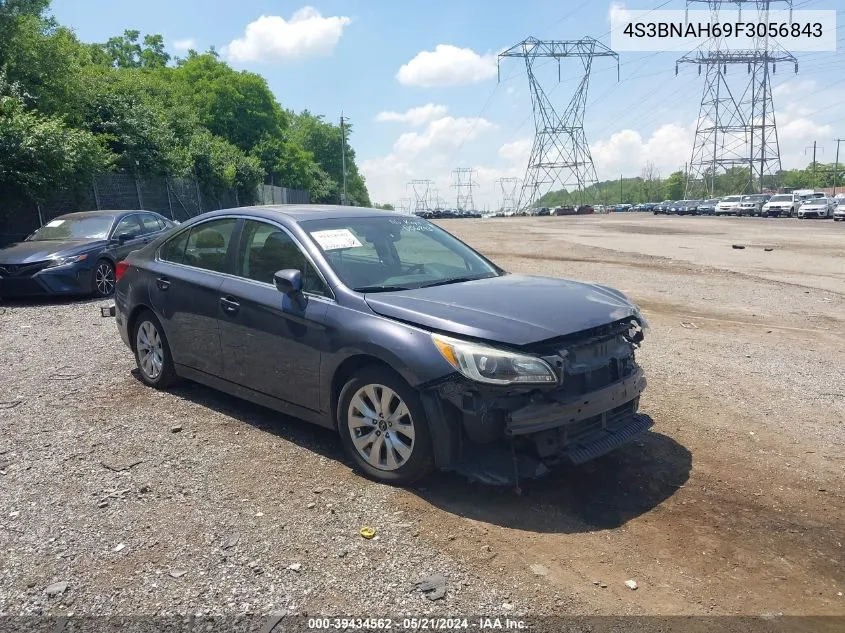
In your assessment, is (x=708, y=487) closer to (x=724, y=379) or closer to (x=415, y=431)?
(x=415, y=431)

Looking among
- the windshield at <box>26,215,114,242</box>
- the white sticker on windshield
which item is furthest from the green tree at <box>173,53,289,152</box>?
the white sticker on windshield

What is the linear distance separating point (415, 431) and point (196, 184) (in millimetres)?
29389

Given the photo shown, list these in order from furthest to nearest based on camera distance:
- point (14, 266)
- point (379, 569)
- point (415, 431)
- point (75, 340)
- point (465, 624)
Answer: point (14, 266) < point (75, 340) < point (415, 431) < point (379, 569) < point (465, 624)

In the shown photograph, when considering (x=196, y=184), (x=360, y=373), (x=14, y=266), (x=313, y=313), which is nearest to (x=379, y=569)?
(x=360, y=373)

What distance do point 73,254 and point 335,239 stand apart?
8.24 meters

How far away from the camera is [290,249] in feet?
16.3

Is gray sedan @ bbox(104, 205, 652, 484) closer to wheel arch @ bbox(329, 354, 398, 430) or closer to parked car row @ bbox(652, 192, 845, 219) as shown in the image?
wheel arch @ bbox(329, 354, 398, 430)

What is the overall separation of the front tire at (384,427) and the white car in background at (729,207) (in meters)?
63.3


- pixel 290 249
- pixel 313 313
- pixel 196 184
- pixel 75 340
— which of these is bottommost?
pixel 75 340

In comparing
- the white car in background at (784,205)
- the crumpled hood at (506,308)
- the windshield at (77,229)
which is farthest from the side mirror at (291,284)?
the white car in background at (784,205)

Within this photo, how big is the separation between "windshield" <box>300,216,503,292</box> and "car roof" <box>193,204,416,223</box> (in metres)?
0.07

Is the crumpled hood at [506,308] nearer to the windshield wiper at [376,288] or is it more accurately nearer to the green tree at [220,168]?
the windshield wiper at [376,288]

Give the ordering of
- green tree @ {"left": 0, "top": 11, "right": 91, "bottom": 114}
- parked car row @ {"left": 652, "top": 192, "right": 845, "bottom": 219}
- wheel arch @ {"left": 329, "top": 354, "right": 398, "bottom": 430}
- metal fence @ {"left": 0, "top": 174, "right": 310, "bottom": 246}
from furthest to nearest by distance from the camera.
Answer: parked car row @ {"left": 652, "top": 192, "right": 845, "bottom": 219}, green tree @ {"left": 0, "top": 11, "right": 91, "bottom": 114}, metal fence @ {"left": 0, "top": 174, "right": 310, "bottom": 246}, wheel arch @ {"left": 329, "top": 354, "right": 398, "bottom": 430}

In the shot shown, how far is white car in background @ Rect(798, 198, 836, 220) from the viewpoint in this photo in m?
47.5
